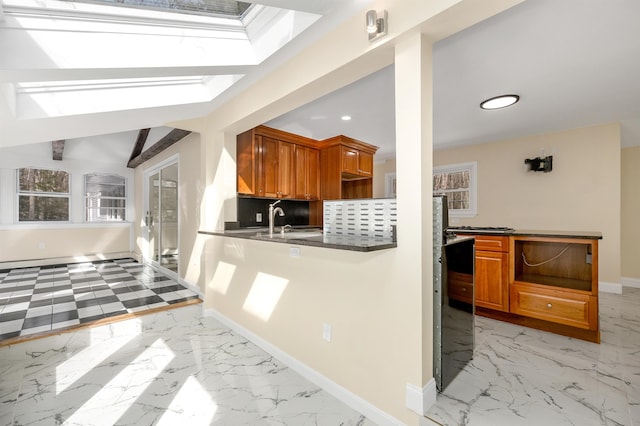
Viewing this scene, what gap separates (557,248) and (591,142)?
7.43 ft

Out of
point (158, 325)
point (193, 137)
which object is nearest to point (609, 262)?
point (158, 325)

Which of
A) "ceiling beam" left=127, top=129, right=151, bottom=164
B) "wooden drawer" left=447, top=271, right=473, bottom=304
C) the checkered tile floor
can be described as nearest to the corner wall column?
"wooden drawer" left=447, top=271, right=473, bottom=304

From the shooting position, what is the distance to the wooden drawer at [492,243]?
2.83m

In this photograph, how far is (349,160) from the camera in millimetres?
4395

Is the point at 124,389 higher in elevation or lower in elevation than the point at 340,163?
lower

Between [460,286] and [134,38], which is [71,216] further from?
[460,286]

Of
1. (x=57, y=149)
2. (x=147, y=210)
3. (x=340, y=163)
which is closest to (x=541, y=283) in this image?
(x=340, y=163)

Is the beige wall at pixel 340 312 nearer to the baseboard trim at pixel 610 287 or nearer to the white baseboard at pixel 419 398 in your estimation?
the white baseboard at pixel 419 398

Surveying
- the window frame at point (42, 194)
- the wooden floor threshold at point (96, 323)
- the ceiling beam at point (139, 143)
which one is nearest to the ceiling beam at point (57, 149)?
the window frame at point (42, 194)

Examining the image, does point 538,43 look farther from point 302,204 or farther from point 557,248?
point 302,204

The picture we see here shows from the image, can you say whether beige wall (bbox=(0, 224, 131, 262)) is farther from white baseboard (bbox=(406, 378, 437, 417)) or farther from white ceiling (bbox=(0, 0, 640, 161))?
white baseboard (bbox=(406, 378, 437, 417))

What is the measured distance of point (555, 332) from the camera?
2637 mm

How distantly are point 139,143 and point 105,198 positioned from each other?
7.91 feet

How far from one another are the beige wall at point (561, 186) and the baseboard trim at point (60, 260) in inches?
322
